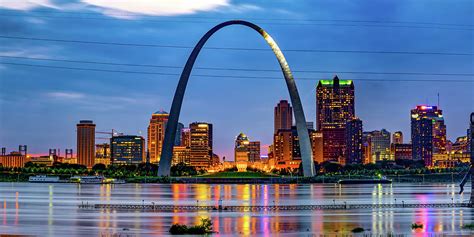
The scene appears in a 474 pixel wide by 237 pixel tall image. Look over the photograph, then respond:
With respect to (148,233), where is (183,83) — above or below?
above

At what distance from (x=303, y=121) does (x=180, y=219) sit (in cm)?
9112

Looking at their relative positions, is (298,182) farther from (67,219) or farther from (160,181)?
(67,219)

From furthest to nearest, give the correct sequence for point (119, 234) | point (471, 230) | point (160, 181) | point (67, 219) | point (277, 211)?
point (160, 181)
point (277, 211)
point (67, 219)
point (471, 230)
point (119, 234)

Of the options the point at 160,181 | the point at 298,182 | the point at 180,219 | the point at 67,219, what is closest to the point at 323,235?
the point at 180,219

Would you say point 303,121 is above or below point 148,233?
above

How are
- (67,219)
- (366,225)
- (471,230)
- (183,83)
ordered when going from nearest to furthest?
(471,230) < (366,225) < (67,219) < (183,83)

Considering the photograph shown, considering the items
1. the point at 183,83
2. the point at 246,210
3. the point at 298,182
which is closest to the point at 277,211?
the point at 246,210

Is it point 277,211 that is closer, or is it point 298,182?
point 277,211

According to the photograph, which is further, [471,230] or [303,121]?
[303,121]

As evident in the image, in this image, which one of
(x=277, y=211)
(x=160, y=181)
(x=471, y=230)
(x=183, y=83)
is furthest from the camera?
(x=160, y=181)

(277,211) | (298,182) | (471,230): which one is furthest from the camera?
(298,182)

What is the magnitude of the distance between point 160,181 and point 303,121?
42055 millimetres

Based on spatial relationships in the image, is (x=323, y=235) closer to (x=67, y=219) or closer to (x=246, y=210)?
(x=67, y=219)

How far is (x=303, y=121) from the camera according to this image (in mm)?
149625
